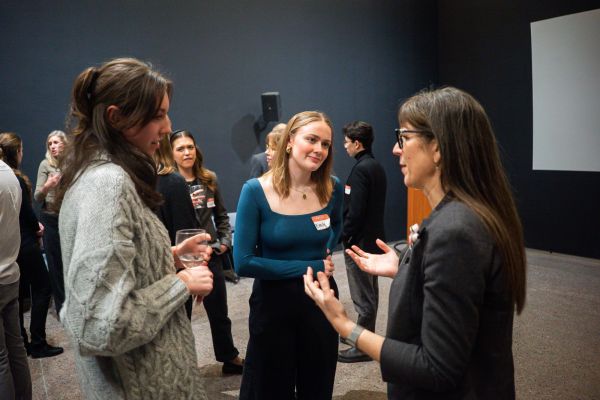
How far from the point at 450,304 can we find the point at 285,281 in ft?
3.60

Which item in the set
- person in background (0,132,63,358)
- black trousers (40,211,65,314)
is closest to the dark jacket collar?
black trousers (40,211,65,314)

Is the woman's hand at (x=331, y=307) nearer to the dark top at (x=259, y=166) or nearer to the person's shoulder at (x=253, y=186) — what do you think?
the person's shoulder at (x=253, y=186)

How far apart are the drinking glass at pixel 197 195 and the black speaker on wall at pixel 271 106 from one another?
319 cm

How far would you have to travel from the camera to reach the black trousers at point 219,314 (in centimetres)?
316

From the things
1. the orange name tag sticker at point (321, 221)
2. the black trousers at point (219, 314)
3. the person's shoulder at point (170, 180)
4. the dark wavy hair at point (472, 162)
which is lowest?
the black trousers at point (219, 314)

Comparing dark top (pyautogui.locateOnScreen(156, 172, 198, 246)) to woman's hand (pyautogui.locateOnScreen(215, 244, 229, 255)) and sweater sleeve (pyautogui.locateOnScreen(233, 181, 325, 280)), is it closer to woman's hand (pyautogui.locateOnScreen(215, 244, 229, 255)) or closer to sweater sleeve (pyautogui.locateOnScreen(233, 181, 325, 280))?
woman's hand (pyautogui.locateOnScreen(215, 244, 229, 255))

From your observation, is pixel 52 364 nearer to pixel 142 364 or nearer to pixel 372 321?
pixel 372 321

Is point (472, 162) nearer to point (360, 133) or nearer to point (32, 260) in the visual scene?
point (360, 133)

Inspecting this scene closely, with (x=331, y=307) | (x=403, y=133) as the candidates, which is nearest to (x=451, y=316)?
(x=331, y=307)

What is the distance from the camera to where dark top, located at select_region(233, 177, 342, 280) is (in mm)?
2021

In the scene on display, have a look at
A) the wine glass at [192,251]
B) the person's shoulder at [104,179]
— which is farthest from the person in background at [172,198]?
the person's shoulder at [104,179]

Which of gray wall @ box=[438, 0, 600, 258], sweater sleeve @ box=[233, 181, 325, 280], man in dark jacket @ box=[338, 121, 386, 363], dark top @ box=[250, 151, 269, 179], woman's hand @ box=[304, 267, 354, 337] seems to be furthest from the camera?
gray wall @ box=[438, 0, 600, 258]

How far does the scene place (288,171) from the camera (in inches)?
86.4

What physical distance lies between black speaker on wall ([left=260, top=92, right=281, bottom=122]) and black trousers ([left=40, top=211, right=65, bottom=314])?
3218 millimetres
